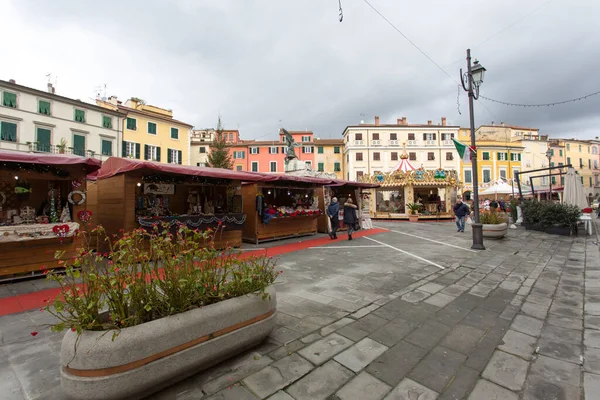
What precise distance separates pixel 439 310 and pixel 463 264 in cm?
335

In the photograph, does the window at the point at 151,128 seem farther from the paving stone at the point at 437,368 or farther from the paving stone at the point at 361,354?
the paving stone at the point at 437,368

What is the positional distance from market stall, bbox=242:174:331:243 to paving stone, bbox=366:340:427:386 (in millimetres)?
7675

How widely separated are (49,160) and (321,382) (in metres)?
6.87

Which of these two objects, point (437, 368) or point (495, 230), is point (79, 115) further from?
point (495, 230)

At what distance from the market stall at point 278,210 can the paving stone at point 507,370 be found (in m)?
8.15

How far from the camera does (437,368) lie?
8.48 ft

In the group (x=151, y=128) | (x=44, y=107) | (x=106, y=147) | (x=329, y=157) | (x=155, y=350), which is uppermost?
(x=151, y=128)

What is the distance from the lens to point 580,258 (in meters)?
7.34

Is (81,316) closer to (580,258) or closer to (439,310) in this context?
(439,310)

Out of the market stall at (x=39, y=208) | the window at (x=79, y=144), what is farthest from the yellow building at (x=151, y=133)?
the market stall at (x=39, y=208)

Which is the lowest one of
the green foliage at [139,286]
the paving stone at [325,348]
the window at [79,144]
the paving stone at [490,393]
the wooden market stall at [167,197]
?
the paving stone at [490,393]

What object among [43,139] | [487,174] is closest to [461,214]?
[43,139]

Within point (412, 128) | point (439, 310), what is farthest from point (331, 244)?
point (412, 128)

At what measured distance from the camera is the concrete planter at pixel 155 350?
1850 mm
